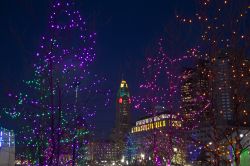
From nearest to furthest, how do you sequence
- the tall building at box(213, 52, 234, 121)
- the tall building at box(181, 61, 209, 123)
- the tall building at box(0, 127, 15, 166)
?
the tall building at box(213, 52, 234, 121), the tall building at box(181, 61, 209, 123), the tall building at box(0, 127, 15, 166)

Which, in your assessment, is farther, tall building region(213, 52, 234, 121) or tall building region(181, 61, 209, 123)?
tall building region(181, 61, 209, 123)

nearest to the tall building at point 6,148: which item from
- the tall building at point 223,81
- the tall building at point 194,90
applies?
the tall building at point 194,90

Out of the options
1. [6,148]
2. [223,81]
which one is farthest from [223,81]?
[6,148]

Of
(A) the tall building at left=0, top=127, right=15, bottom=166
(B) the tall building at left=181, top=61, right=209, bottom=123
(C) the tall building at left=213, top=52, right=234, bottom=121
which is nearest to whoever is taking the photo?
(C) the tall building at left=213, top=52, right=234, bottom=121

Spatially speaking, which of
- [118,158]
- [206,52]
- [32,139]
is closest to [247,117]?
[206,52]

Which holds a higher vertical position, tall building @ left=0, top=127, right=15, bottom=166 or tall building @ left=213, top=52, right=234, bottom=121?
tall building @ left=213, top=52, right=234, bottom=121

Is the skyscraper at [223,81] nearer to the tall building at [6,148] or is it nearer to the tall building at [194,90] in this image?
the tall building at [194,90]

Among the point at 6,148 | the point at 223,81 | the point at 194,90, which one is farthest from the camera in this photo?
the point at 6,148

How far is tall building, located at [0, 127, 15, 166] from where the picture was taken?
1383cm

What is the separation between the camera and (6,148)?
560 inches

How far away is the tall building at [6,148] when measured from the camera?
13.8 metres

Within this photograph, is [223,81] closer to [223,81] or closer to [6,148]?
[223,81]

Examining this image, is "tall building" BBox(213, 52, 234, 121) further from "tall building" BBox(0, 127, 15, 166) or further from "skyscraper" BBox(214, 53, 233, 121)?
"tall building" BBox(0, 127, 15, 166)

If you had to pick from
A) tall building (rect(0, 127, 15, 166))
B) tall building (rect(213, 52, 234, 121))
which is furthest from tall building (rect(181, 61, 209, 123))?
tall building (rect(0, 127, 15, 166))
